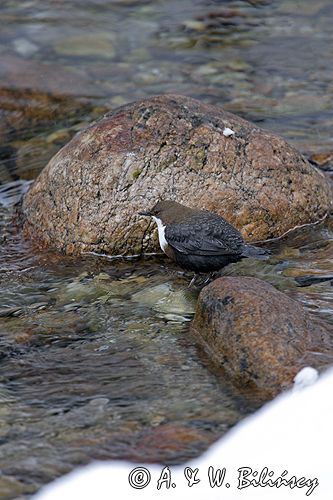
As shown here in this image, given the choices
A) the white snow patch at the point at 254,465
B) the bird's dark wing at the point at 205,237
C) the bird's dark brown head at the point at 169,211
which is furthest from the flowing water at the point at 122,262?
the bird's dark brown head at the point at 169,211

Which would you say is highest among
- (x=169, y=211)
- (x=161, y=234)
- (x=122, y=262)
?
(x=169, y=211)

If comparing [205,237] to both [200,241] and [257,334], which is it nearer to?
[200,241]

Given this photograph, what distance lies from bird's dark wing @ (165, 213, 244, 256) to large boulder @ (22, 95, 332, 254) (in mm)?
562

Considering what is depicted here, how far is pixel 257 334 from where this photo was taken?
5.00 meters

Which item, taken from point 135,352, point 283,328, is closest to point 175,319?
point 135,352

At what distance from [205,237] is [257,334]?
1604mm

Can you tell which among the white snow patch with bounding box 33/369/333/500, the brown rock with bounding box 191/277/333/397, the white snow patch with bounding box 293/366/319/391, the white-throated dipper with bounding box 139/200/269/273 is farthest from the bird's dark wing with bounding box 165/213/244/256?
the white snow patch with bounding box 33/369/333/500

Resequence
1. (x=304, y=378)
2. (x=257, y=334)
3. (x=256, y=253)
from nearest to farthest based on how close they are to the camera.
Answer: (x=304, y=378)
(x=257, y=334)
(x=256, y=253)

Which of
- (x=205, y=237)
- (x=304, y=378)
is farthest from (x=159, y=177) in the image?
(x=304, y=378)

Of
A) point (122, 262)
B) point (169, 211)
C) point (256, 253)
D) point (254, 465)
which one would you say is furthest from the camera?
point (122, 262)

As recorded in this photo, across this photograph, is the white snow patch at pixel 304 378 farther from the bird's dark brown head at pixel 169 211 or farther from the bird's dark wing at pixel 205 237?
the bird's dark brown head at pixel 169 211

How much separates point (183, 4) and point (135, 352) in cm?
957

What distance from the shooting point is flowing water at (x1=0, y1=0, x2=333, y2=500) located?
460 cm

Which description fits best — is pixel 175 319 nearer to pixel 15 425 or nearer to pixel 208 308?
pixel 208 308
